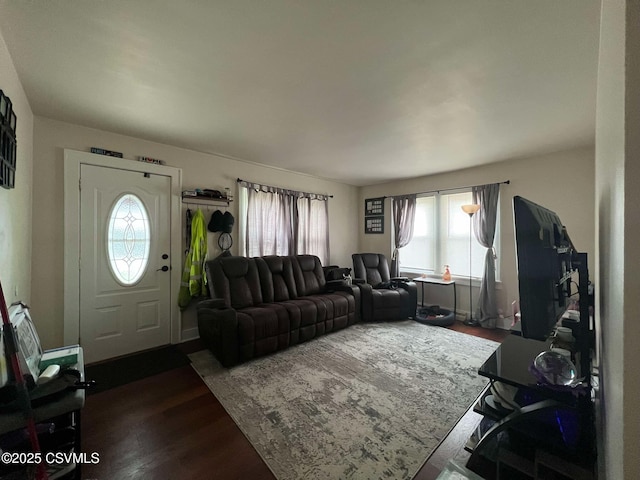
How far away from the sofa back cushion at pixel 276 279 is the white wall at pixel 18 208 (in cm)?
216

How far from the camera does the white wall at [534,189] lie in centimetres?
315

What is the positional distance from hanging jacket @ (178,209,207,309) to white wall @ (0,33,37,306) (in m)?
1.32

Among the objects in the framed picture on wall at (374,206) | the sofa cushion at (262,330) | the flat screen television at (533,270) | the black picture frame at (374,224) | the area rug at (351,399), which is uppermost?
the framed picture on wall at (374,206)

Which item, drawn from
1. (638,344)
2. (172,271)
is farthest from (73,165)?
(638,344)

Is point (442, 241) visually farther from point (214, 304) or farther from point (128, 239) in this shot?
point (128, 239)

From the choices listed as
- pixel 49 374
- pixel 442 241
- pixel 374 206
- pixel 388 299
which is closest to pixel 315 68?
pixel 49 374

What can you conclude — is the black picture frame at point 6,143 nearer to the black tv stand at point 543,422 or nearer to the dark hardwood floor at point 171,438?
the dark hardwood floor at point 171,438

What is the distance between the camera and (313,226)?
477 centimetres

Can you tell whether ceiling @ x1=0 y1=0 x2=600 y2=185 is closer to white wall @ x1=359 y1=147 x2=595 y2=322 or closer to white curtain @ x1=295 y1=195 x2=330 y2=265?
white wall @ x1=359 y1=147 x2=595 y2=322

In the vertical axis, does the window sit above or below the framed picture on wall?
below

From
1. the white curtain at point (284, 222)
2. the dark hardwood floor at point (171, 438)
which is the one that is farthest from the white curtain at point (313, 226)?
the dark hardwood floor at point (171, 438)

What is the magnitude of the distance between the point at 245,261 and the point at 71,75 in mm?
2288

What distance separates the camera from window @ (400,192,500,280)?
422cm

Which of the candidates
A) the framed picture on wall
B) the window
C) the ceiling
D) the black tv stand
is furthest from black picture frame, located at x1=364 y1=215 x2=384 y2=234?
the black tv stand
